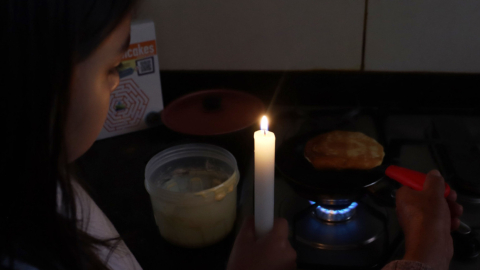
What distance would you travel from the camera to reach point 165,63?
106 centimetres

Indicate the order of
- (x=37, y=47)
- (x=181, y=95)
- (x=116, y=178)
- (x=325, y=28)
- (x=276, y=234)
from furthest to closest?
(x=181, y=95) → (x=325, y=28) → (x=116, y=178) → (x=276, y=234) → (x=37, y=47)

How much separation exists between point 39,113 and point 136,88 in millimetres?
554

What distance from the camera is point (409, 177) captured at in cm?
68

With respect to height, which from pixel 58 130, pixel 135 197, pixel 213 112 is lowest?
pixel 135 197

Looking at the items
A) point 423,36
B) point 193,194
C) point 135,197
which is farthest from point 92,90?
point 423,36

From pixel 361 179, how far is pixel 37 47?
1.90ft

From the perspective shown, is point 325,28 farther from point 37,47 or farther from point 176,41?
point 37,47

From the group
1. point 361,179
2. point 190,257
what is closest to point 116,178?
point 190,257

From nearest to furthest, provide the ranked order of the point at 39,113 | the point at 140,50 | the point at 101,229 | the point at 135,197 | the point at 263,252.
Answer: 1. the point at 39,113
2. the point at 263,252
3. the point at 101,229
4. the point at 135,197
5. the point at 140,50

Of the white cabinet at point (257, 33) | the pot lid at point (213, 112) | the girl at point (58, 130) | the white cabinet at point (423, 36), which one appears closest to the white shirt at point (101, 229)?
the girl at point (58, 130)

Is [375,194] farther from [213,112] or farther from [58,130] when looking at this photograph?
[58,130]

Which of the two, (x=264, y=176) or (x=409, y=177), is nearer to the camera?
(x=264, y=176)

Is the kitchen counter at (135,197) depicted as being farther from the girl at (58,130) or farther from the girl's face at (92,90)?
the girl's face at (92,90)

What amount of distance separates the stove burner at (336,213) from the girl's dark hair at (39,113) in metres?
0.41
